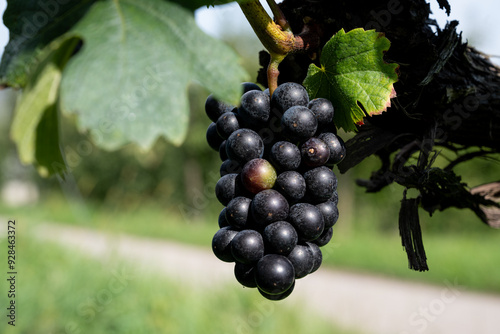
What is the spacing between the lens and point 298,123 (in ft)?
2.70

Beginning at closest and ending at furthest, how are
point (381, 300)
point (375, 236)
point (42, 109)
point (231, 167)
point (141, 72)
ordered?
point (141, 72) → point (42, 109) → point (231, 167) → point (381, 300) → point (375, 236)

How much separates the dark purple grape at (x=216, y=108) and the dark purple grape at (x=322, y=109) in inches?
6.4

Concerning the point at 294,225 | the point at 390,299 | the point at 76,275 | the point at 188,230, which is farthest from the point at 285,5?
the point at 188,230

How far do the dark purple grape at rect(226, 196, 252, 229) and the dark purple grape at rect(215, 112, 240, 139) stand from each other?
0.42 feet

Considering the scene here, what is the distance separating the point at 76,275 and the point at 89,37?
505 centimetres

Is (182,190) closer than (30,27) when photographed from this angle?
No

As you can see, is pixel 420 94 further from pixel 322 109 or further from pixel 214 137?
pixel 214 137

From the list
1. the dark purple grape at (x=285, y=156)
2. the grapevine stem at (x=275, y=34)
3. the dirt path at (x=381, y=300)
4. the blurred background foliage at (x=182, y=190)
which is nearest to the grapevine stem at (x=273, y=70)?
the grapevine stem at (x=275, y=34)

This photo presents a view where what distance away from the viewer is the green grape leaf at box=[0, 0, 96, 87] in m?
0.66

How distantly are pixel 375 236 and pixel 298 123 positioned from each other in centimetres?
1113

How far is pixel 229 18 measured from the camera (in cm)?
1419

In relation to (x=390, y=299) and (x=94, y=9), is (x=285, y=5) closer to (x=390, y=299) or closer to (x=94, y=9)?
(x=94, y=9)

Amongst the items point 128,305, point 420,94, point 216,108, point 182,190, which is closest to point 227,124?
point 216,108

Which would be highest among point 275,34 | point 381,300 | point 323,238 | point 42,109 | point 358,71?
point 42,109
